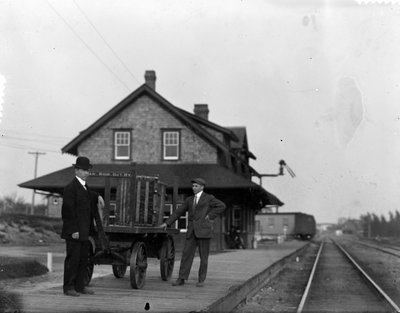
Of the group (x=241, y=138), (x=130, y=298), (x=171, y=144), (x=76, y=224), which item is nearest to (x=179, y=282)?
(x=130, y=298)

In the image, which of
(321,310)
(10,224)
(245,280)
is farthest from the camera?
(10,224)

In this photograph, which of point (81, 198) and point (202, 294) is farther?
point (202, 294)

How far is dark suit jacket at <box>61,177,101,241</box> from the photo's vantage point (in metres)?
7.45

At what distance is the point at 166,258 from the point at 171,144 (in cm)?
1817

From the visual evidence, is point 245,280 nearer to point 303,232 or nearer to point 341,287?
point 341,287

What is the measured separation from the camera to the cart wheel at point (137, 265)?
8.46 metres

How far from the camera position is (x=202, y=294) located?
825cm

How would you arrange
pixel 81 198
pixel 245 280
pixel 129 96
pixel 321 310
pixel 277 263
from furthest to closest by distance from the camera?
pixel 129 96 < pixel 277 263 < pixel 245 280 < pixel 321 310 < pixel 81 198

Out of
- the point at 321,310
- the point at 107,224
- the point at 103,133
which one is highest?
the point at 103,133

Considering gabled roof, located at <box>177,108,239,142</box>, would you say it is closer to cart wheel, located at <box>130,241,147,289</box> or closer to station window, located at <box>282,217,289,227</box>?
cart wheel, located at <box>130,241,147,289</box>

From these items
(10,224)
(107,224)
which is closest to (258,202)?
(10,224)

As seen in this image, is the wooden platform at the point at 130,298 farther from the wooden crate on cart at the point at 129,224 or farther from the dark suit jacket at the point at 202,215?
the dark suit jacket at the point at 202,215

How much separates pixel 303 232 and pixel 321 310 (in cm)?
5707

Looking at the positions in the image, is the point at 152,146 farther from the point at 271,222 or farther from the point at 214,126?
the point at 271,222
